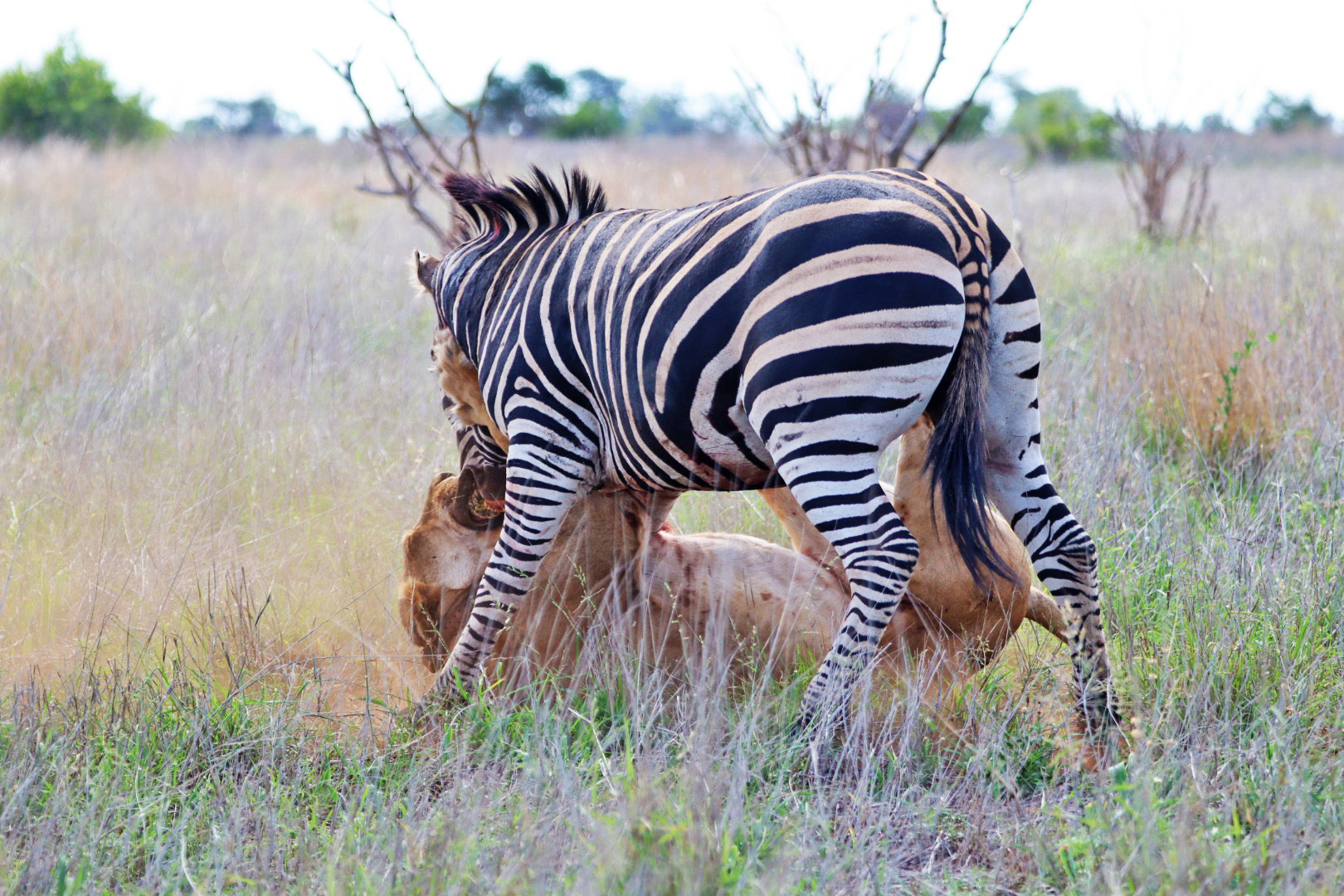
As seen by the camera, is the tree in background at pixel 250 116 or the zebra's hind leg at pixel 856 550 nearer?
the zebra's hind leg at pixel 856 550

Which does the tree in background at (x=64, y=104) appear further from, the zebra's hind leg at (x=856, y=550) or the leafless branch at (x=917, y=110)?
the zebra's hind leg at (x=856, y=550)

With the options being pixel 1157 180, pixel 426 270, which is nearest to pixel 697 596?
pixel 426 270

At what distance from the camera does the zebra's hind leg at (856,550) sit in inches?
105

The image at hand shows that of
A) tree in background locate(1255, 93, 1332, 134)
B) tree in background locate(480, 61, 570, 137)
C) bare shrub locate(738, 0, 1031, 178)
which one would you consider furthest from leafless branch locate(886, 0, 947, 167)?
tree in background locate(1255, 93, 1332, 134)

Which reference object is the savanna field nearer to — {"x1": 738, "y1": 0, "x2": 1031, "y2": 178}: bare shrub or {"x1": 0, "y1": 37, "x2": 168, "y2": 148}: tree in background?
{"x1": 738, "y1": 0, "x2": 1031, "y2": 178}: bare shrub

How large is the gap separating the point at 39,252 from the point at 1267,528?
8465 mm

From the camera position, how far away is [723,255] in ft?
9.10

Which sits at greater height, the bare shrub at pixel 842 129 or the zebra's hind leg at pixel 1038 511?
the bare shrub at pixel 842 129

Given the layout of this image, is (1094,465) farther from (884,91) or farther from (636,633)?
(884,91)

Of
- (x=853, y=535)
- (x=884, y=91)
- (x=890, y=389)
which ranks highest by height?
(x=884, y=91)

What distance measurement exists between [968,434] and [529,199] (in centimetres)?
173

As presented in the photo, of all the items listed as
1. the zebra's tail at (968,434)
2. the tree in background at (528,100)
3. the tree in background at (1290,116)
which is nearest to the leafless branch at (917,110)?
the zebra's tail at (968,434)

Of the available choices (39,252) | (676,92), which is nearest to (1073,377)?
(39,252)

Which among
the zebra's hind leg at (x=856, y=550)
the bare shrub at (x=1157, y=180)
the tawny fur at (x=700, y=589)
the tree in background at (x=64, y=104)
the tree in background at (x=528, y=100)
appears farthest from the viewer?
the tree in background at (x=528, y=100)
